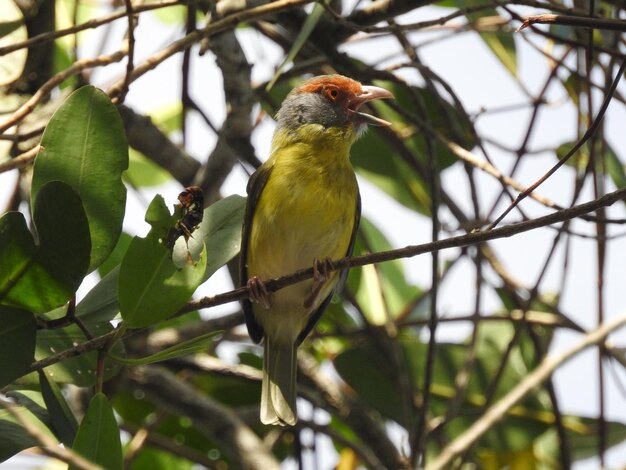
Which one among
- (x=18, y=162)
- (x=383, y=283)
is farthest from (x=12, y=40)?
(x=383, y=283)

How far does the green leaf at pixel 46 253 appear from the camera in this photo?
240cm

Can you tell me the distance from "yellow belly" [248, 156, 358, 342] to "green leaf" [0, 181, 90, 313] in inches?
63.5

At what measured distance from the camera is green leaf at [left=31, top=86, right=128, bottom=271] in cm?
257

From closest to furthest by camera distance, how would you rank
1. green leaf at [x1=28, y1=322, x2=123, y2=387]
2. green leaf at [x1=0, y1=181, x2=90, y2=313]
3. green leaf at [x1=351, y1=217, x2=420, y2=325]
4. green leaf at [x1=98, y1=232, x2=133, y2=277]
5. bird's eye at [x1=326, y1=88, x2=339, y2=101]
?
green leaf at [x1=0, y1=181, x2=90, y2=313], green leaf at [x1=28, y1=322, x2=123, y2=387], green leaf at [x1=98, y1=232, x2=133, y2=277], bird's eye at [x1=326, y1=88, x2=339, y2=101], green leaf at [x1=351, y1=217, x2=420, y2=325]

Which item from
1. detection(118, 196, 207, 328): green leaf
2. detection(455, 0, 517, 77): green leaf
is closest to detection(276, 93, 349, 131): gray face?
detection(455, 0, 517, 77): green leaf

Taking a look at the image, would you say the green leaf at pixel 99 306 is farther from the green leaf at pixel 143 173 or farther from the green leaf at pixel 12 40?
the green leaf at pixel 143 173

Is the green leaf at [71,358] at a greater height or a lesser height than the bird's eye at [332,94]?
lesser

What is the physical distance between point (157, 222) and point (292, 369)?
1837mm

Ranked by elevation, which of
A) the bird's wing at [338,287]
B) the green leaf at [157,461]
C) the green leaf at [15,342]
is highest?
the bird's wing at [338,287]

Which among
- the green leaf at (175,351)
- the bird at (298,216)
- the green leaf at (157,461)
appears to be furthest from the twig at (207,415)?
the green leaf at (175,351)

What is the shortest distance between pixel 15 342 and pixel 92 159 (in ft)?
1.74

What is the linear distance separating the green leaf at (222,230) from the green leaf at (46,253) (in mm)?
444

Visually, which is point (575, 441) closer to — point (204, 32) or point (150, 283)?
point (204, 32)

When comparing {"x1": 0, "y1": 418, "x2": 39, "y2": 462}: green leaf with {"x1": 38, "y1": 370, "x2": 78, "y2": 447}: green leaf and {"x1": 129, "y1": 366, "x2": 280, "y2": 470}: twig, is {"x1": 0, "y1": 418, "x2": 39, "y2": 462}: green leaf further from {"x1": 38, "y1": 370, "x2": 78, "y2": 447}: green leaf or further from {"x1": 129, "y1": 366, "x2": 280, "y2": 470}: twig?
{"x1": 129, "y1": 366, "x2": 280, "y2": 470}: twig
